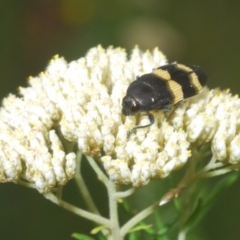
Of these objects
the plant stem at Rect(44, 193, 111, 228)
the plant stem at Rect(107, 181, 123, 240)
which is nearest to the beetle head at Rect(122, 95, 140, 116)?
the plant stem at Rect(107, 181, 123, 240)

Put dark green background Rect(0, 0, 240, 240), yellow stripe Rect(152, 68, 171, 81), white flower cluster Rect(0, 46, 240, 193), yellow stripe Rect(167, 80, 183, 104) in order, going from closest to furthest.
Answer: white flower cluster Rect(0, 46, 240, 193)
yellow stripe Rect(167, 80, 183, 104)
yellow stripe Rect(152, 68, 171, 81)
dark green background Rect(0, 0, 240, 240)

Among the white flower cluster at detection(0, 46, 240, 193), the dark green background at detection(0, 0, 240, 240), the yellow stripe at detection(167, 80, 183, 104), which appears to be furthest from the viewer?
the dark green background at detection(0, 0, 240, 240)

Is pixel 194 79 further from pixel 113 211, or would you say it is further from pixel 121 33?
pixel 121 33

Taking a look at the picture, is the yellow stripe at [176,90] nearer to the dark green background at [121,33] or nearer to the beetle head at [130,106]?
the beetle head at [130,106]

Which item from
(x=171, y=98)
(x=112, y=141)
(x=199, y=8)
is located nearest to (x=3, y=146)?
(x=112, y=141)

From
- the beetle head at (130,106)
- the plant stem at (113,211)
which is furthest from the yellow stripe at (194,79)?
the plant stem at (113,211)

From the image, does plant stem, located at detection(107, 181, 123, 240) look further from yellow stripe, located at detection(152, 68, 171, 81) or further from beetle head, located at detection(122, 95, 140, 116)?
yellow stripe, located at detection(152, 68, 171, 81)

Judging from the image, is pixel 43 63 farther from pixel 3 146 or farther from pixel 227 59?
pixel 3 146
